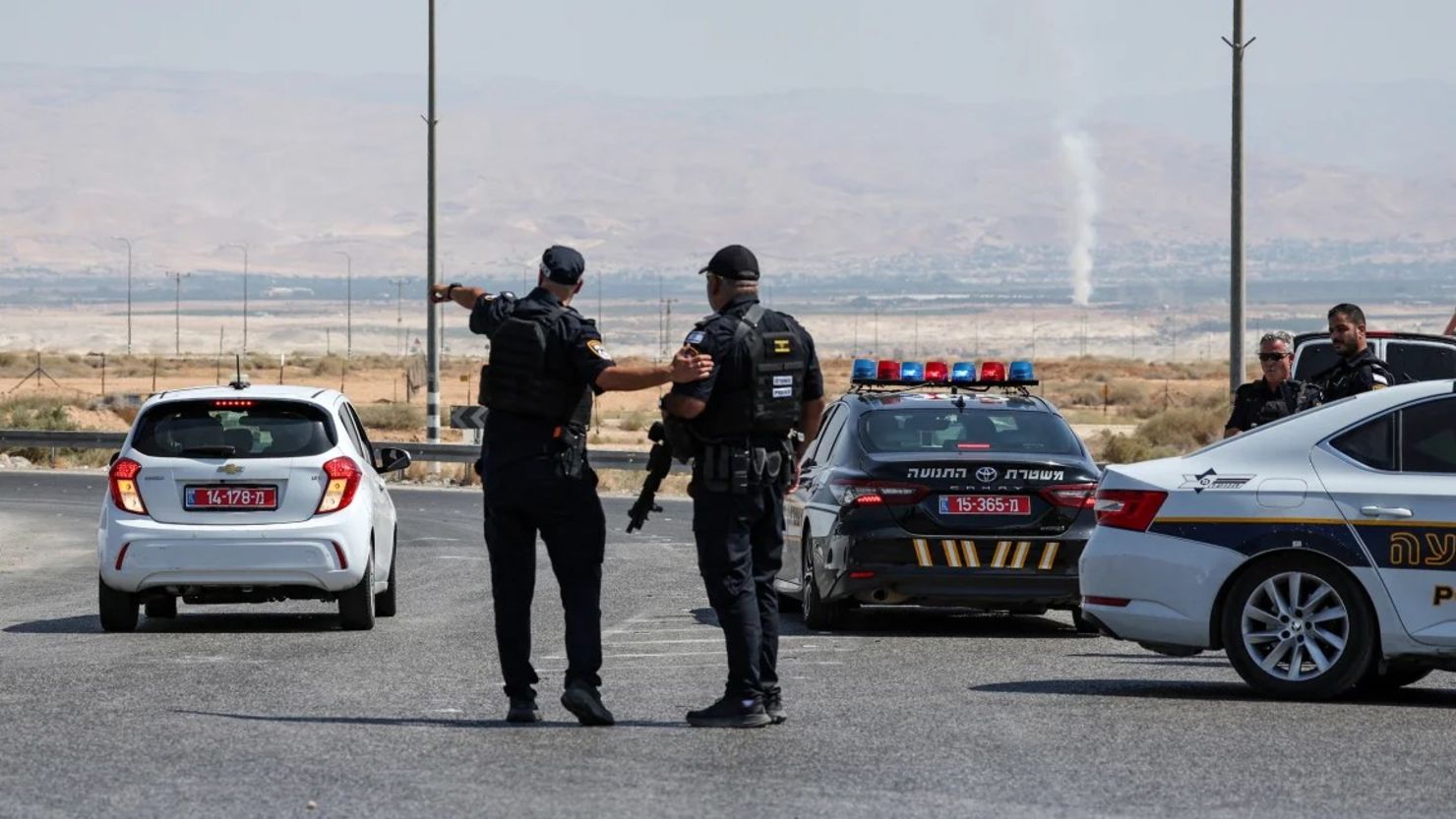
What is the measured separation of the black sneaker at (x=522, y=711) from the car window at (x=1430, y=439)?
4221mm

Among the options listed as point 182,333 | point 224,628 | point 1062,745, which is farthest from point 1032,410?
point 182,333

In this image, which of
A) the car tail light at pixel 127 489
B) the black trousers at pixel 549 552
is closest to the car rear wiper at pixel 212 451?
the car tail light at pixel 127 489

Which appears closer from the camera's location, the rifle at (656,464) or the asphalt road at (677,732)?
the asphalt road at (677,732)

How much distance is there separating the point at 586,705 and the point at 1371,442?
4.00 meters

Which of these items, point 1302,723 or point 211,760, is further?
point 1302,723

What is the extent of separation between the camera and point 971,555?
1471 cm

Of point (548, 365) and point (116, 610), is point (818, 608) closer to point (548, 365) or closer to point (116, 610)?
point (116, 610)

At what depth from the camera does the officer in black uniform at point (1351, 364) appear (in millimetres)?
14383

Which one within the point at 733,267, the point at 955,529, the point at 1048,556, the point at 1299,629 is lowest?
the point at 1299,629

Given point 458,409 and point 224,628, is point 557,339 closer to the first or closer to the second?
point 224,628

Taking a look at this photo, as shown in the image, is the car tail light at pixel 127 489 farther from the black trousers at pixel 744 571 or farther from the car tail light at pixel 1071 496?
the black trousers at pixel 744 571

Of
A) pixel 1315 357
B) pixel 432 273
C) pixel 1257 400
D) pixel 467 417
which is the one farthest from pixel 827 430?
pixel 432 273

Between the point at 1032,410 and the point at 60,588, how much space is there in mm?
8205

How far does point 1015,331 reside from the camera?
175750 mm
